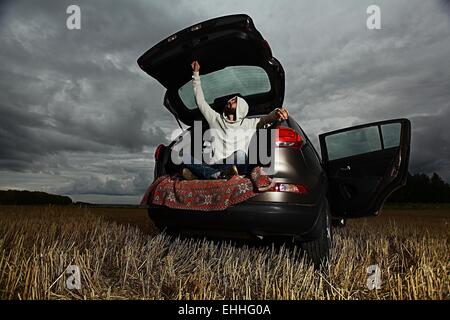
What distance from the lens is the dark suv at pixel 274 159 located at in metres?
2.56

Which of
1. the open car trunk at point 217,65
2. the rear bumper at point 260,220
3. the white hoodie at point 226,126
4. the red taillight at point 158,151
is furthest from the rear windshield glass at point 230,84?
the rear bumper at point 260,220

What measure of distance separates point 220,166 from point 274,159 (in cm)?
55

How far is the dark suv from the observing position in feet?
8.40

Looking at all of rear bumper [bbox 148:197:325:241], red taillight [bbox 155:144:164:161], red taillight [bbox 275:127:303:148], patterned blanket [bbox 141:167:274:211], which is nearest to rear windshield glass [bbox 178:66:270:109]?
red taillight [bbox 155:144:164:161]

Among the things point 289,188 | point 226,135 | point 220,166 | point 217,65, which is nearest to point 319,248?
point 289,188

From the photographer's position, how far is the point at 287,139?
2.69m

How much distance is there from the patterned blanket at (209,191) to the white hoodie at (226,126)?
475 millimetres

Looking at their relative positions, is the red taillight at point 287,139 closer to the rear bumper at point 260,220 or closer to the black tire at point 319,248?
the rear bumper at point 260,220

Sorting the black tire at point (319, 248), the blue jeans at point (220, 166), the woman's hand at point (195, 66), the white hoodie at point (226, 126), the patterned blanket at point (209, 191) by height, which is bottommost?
the black tire at point (319, 248)

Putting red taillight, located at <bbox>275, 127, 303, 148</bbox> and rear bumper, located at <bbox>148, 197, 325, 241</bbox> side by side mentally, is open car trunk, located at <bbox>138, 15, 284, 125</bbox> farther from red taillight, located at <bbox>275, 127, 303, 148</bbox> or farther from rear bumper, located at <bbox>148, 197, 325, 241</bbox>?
rear bumper, located at <bbox>148, 197, 325, 241</bbox>

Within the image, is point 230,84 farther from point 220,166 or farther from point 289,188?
point 289,188

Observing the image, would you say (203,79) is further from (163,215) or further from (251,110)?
(163,215)

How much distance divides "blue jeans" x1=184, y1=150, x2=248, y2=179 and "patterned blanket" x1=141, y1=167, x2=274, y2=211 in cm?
15
